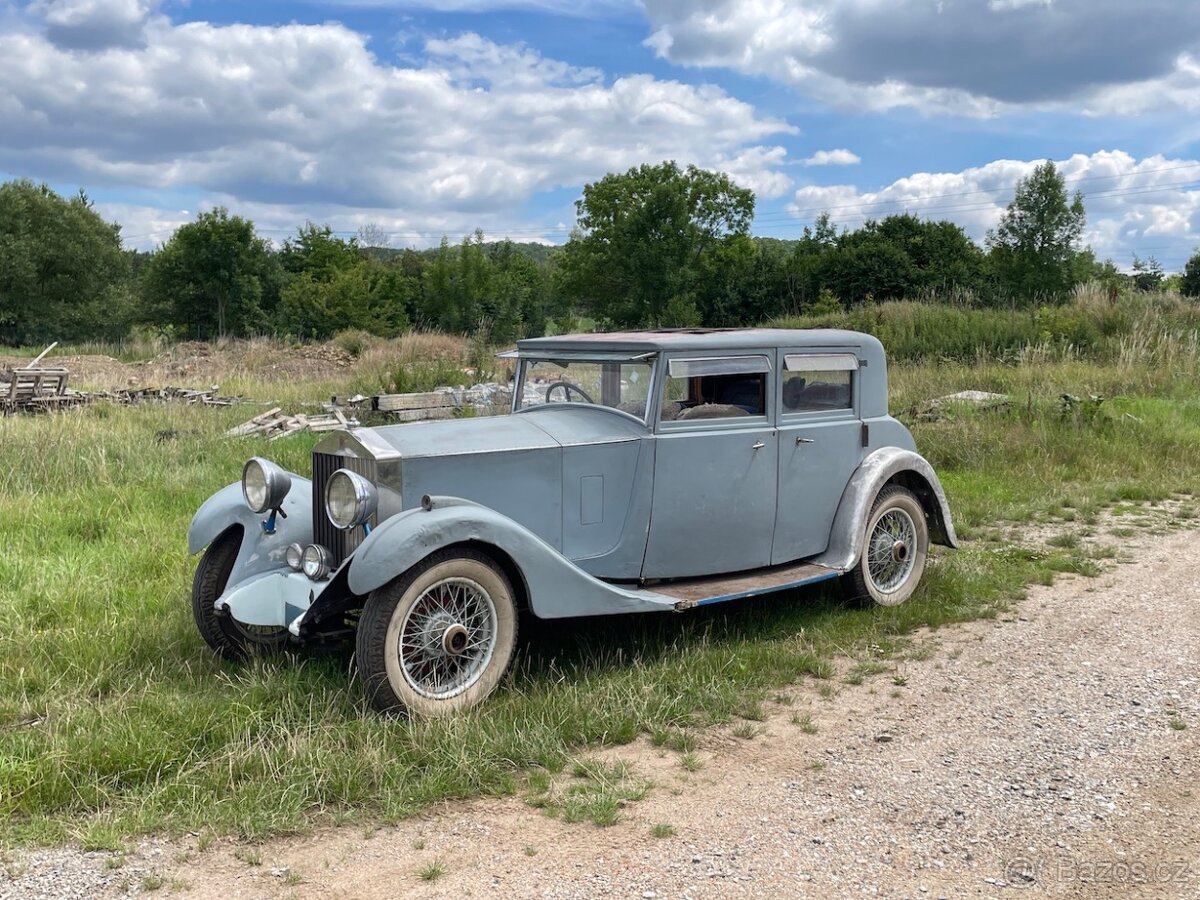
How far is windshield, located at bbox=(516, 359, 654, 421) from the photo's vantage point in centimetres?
517

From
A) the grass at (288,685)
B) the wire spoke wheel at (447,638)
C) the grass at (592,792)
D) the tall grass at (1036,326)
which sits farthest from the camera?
the tall grass at (1036,326)

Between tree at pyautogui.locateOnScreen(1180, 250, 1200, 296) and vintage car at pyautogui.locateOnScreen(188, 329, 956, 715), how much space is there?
42.3 meters

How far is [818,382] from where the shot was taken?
5.82 m

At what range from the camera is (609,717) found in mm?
4188

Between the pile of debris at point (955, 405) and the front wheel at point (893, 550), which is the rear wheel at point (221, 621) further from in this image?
the pile of debris at point (955, 405)

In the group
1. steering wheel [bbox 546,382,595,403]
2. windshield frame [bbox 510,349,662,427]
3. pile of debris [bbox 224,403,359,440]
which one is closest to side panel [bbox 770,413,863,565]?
windshield frame [bbox 510,349,662,427]

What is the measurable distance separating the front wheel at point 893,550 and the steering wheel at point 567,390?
76.1 inches

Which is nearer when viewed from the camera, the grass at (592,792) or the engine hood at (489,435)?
the grass at (592,792)

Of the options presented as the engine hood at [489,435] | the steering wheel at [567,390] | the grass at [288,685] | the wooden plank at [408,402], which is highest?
the steering wheel at [567,390]

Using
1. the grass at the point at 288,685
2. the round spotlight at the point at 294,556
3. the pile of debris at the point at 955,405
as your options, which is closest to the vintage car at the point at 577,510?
the round spotlight at the point at 294,556

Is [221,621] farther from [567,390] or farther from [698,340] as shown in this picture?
[698,340]

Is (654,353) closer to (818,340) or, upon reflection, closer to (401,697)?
(818,340)

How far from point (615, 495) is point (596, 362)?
851mm

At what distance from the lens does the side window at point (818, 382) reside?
5.61 m
